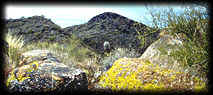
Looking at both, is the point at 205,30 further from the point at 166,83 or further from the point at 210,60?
the point at 166,83

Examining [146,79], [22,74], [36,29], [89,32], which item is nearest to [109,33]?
[89,32]

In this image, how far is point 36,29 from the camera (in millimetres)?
17469

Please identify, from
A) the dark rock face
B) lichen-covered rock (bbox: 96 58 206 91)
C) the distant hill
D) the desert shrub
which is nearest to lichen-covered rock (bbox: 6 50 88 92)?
lichen-covered rock (bbox: 96 58 206 91)

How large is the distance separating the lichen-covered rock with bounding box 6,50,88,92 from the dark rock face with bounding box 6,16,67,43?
11.8 metres

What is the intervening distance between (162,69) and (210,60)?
3.65 ft

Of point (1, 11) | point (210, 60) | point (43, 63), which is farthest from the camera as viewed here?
point (43, 63)

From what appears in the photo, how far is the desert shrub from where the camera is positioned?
2604mm

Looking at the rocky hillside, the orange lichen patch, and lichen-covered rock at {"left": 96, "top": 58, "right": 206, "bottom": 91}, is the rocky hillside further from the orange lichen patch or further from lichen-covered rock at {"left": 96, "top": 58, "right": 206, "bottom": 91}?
the orange lichen patch

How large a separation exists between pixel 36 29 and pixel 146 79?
1635 cm

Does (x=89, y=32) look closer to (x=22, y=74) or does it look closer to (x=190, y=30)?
(x=22, y=74)

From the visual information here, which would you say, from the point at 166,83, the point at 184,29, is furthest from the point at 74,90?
the point at 184,29

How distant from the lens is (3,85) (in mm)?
2988

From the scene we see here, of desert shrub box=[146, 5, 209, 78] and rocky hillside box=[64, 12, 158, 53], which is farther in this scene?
rocky hillside box=[64, 12, 158, 53]

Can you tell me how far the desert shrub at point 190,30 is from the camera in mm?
2604
